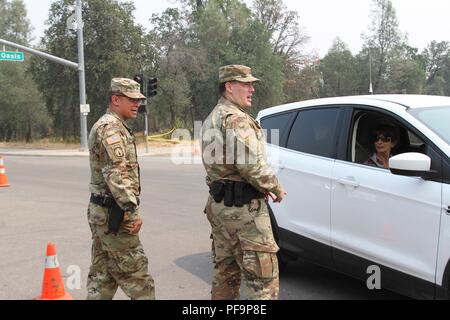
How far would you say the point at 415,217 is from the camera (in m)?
3.30

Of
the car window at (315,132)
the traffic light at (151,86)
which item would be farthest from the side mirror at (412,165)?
the traffic light at (151,86)

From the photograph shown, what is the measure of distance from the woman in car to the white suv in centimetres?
5

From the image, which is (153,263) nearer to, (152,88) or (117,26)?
(152,88)

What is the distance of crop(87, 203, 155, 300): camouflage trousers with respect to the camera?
3633mm

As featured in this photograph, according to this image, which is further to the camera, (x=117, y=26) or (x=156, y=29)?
(x=156, y=29)

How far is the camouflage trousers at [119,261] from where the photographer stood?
3633mm

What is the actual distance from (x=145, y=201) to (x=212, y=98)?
35120 millimetres

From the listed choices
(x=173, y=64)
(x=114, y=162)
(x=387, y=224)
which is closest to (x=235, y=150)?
(x=114, y=162)

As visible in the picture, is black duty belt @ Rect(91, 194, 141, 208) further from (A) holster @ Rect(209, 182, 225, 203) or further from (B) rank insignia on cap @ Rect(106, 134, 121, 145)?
(A) holster @ Rect(209, 182, 225, 203)

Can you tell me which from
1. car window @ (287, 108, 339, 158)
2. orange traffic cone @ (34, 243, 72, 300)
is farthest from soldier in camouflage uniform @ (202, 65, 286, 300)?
orange traffic cone @ (34, 243, 72, 300)

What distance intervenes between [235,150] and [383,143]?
1648 millimetres

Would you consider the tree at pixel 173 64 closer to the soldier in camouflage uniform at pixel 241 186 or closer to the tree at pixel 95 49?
the tree at pixel 95 49
